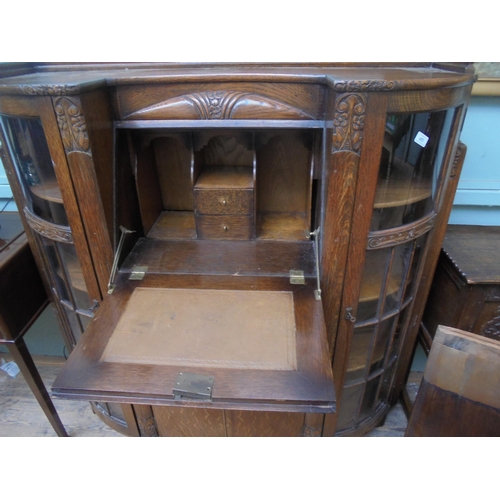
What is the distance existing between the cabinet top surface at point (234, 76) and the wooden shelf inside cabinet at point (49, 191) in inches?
10.6

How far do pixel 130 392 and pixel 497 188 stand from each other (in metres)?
1.58

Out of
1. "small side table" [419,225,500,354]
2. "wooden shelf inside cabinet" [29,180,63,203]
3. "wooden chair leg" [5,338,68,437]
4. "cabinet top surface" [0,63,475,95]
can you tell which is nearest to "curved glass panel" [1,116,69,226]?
"wooden shelf inside cabinet" [29,180,63,203]

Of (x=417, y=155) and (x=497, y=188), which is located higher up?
(x=417, y=155)

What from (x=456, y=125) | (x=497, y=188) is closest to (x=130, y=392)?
(x=456, y=125)

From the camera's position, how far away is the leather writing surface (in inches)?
30.2

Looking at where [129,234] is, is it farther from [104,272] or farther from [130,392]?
[130,392]

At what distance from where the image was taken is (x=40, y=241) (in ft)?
3.99

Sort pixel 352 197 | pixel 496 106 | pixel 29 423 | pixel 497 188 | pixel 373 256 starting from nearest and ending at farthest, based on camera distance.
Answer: pixel 352 197, pixel 373 256, pixel 496 106, pixel 497 188, pixel 29 423

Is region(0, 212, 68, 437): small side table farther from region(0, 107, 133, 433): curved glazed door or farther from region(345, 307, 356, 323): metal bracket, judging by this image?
region(345, 307, 356, 323): metal bracket

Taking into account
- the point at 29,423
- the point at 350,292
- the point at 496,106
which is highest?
the point at 496,106

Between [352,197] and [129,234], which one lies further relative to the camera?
[129,234]

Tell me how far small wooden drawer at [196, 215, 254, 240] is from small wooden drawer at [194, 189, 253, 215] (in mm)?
19

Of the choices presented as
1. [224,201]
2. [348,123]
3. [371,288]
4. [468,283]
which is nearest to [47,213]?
[224,201]

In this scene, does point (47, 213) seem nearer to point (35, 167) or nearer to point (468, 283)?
point (35, 167)
